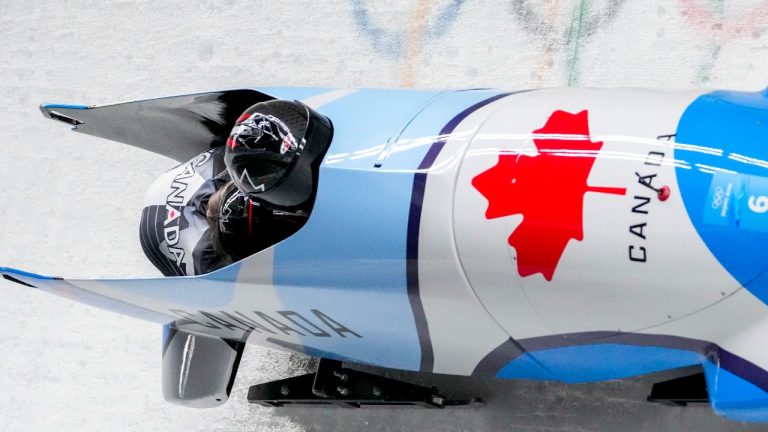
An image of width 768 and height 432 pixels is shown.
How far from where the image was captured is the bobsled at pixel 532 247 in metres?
2.29

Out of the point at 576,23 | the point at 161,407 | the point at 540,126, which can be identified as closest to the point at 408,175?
the point at 540,126

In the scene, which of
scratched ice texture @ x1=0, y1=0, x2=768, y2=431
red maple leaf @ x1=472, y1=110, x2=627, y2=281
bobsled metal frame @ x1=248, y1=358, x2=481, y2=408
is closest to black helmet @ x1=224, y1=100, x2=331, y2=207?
red maple leaf @ x1=472, y1=110, x2=627, y2=281

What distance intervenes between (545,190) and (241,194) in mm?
1052

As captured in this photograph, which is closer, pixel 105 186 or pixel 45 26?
pixel 105 186

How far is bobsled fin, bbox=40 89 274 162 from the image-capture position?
3.43 m

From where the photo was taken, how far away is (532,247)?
2.45 metres

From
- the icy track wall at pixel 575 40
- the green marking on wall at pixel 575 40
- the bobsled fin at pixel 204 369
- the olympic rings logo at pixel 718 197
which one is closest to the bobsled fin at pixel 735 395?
the olympic rings logo at pixel 718 197

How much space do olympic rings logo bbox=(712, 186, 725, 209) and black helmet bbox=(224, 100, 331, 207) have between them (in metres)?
1.08

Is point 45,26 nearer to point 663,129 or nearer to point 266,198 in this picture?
point 266,198

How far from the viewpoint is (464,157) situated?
2617mm

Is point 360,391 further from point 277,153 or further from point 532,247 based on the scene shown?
point 532,247

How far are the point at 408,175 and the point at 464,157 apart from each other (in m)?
0.16

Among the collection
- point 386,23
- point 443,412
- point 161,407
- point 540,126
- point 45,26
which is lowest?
point 161,407

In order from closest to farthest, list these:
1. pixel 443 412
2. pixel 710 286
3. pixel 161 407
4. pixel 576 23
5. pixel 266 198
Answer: pixel 710 286 → pixel 266 198 → pixel 443 412 → pixel 576 23 → pixel 161 407
